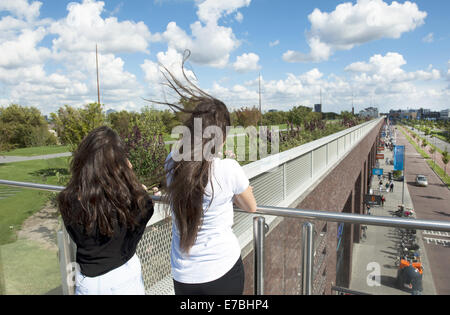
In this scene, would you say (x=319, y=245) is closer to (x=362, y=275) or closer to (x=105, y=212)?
(x=362, y=275)

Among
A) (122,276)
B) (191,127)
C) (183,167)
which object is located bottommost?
(122,276)

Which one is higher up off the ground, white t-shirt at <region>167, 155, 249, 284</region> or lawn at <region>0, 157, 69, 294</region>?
white t-shirt at <region>167, 155, 249, 284</region>

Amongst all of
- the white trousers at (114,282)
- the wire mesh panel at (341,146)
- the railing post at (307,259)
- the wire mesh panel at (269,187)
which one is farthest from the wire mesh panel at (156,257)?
the wire mesh panel at (341,146)

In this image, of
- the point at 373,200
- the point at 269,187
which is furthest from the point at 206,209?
the point at 373,200

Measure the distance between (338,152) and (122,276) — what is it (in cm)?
1253

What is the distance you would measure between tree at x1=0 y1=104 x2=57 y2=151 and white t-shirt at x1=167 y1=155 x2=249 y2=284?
4200cm

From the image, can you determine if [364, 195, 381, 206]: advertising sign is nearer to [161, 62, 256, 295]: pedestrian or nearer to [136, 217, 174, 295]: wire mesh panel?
[136, 217, 174, 295]: wire mesh panel

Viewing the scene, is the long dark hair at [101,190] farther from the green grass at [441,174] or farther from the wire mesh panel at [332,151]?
the green grass at [441,174]

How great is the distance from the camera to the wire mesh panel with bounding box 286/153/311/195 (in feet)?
22.9

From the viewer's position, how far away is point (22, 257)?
3.10 meters

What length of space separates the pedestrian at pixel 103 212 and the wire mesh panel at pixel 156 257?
71cm

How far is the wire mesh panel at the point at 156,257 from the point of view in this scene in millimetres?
2686

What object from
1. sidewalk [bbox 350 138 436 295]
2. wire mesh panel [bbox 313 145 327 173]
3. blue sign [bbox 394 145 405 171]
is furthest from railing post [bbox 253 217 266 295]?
blue sign [bbox 394 145 405 171]
